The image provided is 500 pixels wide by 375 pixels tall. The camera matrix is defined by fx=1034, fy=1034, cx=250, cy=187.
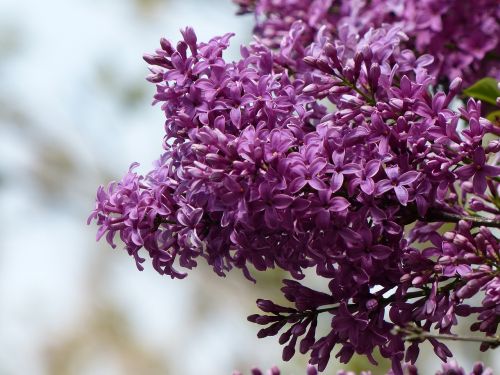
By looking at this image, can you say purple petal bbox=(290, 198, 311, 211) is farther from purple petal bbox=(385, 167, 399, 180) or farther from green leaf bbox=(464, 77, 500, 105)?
green leaf bbox=(464, 77, 500, 105)

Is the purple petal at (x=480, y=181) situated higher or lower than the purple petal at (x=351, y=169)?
lower

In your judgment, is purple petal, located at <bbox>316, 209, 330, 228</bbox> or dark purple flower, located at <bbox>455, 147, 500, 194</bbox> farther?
dark purple flower, located at <bbox>455, 147, 500, 194</bbox>

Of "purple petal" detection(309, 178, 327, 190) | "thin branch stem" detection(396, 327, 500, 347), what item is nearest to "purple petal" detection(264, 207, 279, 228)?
"purple petal" detection(309, 178, 327, 190)

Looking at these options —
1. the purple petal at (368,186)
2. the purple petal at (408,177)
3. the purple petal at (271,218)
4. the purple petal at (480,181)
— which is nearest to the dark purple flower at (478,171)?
the purple petal at (480,181)

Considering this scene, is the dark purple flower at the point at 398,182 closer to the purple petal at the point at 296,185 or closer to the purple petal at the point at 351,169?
the purple petal at the point at 351,169

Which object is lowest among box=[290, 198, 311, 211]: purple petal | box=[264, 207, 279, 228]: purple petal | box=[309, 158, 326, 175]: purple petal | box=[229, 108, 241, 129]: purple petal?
box=[264, 207, 279, 228]: purple petal

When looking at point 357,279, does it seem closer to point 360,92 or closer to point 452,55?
point 360,92

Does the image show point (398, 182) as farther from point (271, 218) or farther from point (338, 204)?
point (271, 218)
